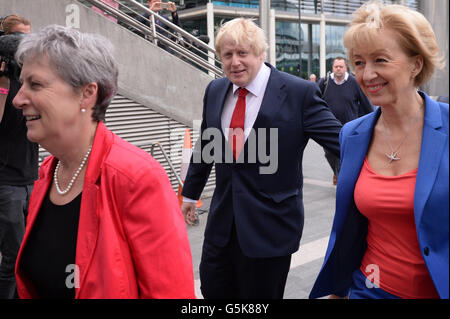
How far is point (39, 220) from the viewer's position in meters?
1.95

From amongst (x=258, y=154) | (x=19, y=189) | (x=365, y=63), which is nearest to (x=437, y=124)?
(x=365, y=63)

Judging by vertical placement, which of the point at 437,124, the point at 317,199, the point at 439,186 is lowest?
the point at 317,199

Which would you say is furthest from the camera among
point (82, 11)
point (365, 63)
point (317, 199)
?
point (317, 199)

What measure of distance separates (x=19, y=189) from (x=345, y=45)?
2.50 metres

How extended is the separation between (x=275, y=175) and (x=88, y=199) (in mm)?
1500

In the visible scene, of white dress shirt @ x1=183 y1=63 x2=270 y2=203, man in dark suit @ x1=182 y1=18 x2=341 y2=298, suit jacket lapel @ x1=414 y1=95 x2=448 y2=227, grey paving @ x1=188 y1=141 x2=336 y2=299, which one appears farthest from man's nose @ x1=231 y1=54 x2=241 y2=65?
grey paving @ x1=188 y1=141 x2=336 y2=299

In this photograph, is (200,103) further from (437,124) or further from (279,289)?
(437,124)

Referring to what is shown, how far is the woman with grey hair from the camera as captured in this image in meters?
1.69

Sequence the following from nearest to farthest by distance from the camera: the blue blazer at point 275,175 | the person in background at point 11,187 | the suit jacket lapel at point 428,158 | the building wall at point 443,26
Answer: the building wall at point 443,26 → the suit jacket lapel at point 428,158 → the blue blazer at point 275,175 → the person in background at point 11,187

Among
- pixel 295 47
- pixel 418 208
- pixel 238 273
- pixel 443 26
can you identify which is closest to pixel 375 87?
pixel 418 208

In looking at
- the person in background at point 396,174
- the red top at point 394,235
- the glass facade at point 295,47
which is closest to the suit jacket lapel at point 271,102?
the person in background at point 396,174

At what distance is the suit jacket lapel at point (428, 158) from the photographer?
1812 mm

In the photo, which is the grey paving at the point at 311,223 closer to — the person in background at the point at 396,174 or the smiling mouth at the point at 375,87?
the person in background at the point at 396,174

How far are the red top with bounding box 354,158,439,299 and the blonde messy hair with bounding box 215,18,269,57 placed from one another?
1.33 meters
